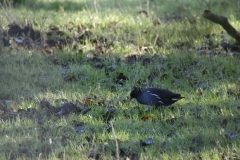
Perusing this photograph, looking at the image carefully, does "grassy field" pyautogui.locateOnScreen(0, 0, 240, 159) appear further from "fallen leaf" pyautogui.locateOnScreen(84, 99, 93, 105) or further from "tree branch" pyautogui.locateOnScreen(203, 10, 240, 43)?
"tree branch" pyautogui.locateOnScreen(203, 10, 240, 43)

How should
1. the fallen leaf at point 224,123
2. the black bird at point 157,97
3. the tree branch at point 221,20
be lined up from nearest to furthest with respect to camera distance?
the fallen leaf at point 224,123 < the black bird at point 157,97 < the tree branch at point 221,20

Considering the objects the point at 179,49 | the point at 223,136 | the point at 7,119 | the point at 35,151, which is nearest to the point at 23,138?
the point at 35,151

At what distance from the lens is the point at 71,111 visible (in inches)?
245

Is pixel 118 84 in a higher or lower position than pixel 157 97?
lower

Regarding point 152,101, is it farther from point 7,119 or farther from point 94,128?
point 7,119

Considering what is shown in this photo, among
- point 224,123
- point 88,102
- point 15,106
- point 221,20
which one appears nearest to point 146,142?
point 224,123

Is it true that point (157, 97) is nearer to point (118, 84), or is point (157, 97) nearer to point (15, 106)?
point (118, 84)

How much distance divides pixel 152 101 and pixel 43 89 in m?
1.74

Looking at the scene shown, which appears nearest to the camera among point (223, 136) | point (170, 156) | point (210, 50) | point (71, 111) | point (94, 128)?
point (170, 156)

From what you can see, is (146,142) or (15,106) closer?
(146,142)

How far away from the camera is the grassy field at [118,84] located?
5.14m

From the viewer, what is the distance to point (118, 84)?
7484 millimetres

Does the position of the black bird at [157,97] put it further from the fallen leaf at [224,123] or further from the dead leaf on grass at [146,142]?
the dead leaf on grass at [146,142]

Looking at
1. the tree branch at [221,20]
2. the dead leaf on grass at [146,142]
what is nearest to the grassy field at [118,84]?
the dead leaf on grass at [146,142]
